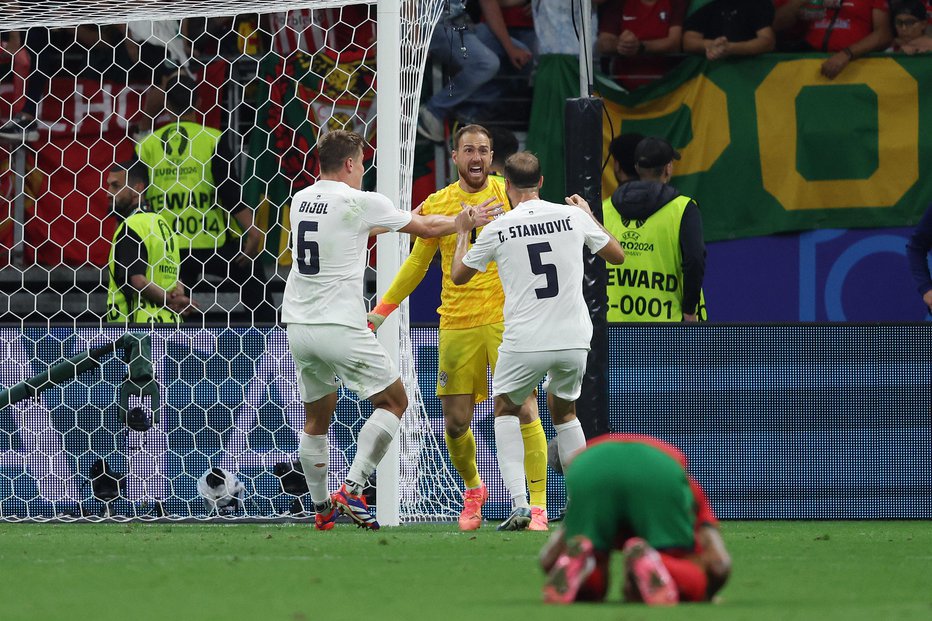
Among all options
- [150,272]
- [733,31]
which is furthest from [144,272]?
[733,31]

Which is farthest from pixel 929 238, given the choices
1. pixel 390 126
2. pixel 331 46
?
pixel 331 46

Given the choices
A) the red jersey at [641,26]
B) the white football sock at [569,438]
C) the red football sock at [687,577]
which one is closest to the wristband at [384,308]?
the white football sock at [569,438]

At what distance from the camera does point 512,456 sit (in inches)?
313

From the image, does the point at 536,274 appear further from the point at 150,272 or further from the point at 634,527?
the point at 634,527

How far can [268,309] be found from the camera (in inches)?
444

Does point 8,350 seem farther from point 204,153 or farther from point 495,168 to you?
point 495,168

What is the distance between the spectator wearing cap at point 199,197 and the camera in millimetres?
10578

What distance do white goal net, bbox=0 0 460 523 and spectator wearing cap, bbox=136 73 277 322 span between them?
0.02 m

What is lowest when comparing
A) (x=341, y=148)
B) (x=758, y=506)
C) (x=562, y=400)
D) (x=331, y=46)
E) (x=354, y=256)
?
(x=758, y=506)

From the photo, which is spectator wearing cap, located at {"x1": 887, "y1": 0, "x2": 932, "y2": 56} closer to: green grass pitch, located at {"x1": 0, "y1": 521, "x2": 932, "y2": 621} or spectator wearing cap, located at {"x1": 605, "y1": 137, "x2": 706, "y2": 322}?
spectator wearing cap, located at {"x1": 605, "y1": 137, "x2": 706, "y2": 322}

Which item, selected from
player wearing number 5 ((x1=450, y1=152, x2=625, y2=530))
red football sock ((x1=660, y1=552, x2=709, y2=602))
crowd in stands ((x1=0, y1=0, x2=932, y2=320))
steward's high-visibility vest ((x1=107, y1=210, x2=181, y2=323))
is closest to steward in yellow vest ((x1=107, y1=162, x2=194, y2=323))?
steward's high-visibility vest ((x1=107, y1=210, x2=181, y2=323))

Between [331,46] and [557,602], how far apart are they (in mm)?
6713

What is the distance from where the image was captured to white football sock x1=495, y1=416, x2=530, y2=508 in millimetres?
7926

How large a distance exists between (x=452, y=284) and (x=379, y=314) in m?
0.44
